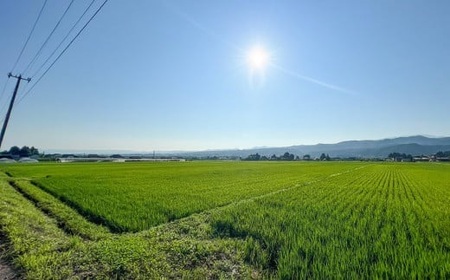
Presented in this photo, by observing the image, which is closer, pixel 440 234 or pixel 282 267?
pixel 282 267

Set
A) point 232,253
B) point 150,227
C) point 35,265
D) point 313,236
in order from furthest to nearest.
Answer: point 150,227, point 313,236, point 232,253, point 35,265

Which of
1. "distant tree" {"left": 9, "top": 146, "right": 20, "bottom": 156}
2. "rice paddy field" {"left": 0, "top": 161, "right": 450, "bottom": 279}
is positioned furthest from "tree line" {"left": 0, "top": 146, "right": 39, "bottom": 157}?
"rice paddy field" {"left": 0, "top": 161, "right": 450, "bottom": 279}

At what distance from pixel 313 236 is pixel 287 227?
1238mm

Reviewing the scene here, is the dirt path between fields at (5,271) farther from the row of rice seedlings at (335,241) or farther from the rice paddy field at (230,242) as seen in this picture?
the row of rice seedlings at (335,241)

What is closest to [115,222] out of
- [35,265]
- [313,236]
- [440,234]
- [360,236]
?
[35,265]

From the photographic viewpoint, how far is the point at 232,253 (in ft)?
25.0

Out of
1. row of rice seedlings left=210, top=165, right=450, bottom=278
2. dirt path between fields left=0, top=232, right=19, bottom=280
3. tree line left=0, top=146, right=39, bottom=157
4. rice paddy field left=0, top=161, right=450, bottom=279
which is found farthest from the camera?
tree line left=0, top=146, right=39, bottom=157

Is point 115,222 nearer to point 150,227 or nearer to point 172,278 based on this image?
point 150,227

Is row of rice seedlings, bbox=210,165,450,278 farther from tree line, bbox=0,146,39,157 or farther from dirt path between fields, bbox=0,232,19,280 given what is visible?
tree line, bbox=0,146,39,157

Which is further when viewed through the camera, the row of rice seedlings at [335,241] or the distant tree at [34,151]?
the distant tree at [34,151]

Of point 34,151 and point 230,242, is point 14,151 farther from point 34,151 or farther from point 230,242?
point 230,242

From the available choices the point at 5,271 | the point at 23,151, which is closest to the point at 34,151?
the point at 23,151

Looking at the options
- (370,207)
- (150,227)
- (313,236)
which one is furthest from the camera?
(370,207)

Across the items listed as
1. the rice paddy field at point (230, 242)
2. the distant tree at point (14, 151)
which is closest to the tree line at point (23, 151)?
the distant tree at point (14, 151)
